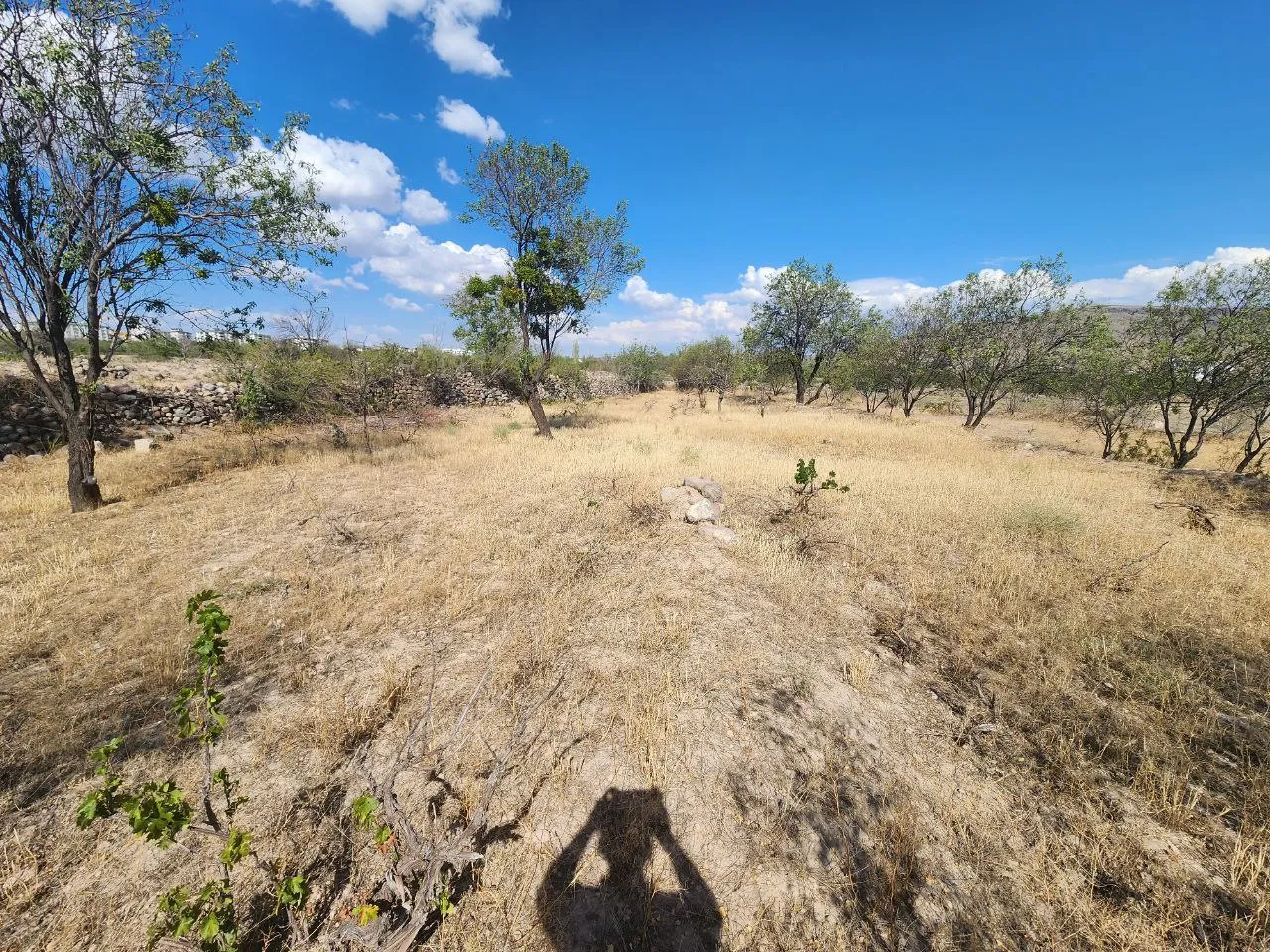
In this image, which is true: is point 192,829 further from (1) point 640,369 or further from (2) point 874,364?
(1) point 640,369

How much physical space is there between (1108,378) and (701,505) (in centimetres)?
1773

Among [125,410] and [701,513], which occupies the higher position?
[125,410]

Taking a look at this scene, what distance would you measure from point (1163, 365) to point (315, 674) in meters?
21.0

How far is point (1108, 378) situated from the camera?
15.3 meters

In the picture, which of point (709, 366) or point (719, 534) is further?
point (709, 366)

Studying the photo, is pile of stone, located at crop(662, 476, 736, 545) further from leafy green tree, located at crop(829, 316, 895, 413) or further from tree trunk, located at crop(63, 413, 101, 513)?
leafy green tree, located at crop(829, 316, 895, 413)

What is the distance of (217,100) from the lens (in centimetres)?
777

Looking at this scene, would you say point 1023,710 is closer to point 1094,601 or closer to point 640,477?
point 1094,601

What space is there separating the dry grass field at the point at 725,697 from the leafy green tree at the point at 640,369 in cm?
3674

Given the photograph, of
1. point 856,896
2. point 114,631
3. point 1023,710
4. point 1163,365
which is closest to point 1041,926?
point 856,896

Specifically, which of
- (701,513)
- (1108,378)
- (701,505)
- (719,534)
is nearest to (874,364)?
(1108,378)

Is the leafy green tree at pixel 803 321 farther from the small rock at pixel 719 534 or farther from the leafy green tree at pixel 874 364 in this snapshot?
the small rock at pixel 719 534

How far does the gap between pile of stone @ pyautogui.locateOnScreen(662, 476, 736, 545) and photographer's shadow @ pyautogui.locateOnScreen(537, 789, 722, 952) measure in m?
4.82

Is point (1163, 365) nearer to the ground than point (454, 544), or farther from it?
farther from it
